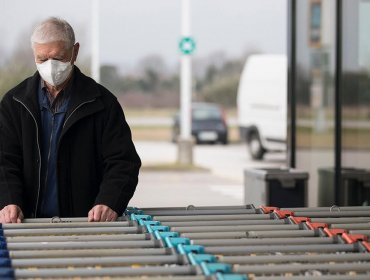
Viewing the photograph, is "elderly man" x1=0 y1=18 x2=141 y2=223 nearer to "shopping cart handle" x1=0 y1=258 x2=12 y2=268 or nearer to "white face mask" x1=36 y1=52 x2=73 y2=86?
"white face mask" x1=36 y1=52 x2=73 y2=86

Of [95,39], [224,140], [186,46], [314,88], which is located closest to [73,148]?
[314,88]

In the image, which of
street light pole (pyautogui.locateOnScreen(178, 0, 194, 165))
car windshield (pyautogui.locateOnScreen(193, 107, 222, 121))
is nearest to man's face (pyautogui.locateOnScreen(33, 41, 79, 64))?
street light pole (pyautogui.locateOnScreen(178, 0, 194, 165))

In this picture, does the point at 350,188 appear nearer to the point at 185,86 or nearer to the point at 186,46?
the point at 185,86

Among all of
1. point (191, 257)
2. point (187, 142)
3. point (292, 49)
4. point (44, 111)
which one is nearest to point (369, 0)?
point (292, 49)

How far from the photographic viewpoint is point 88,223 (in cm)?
413

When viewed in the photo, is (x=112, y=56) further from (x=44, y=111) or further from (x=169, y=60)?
(x=44, y=111)

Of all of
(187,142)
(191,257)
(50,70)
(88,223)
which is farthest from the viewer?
(187,142)

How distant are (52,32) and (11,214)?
76 cm

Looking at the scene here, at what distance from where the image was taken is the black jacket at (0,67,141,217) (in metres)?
4.63

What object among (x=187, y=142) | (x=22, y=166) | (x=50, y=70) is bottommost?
(x=187, y=142)

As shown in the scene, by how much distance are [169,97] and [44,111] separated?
148 feet

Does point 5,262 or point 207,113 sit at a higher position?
point 5,262

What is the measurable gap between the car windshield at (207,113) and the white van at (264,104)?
154 inches

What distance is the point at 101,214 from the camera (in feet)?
14.4
